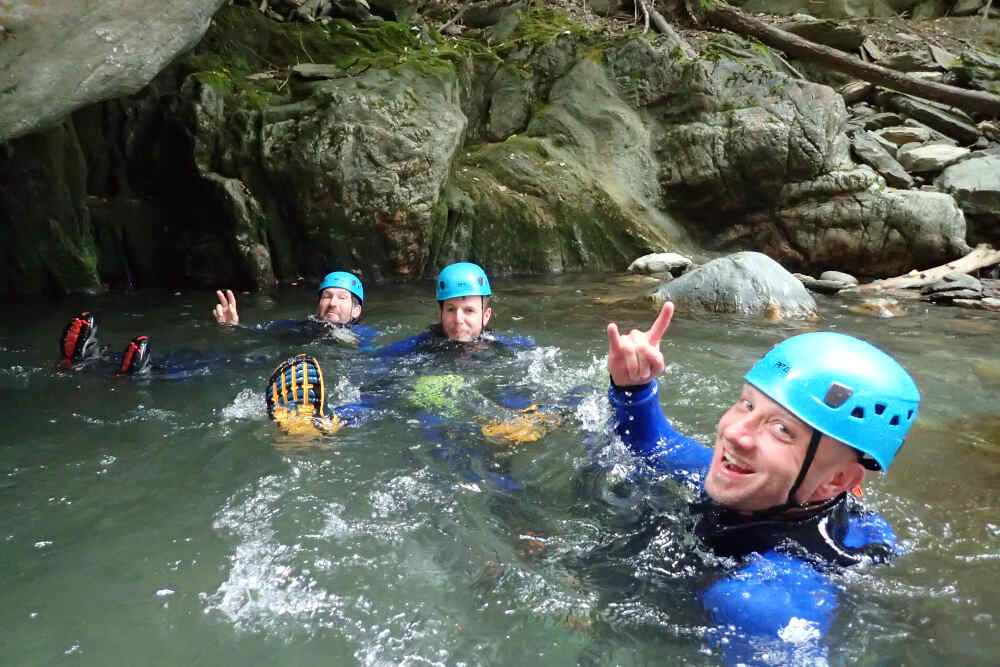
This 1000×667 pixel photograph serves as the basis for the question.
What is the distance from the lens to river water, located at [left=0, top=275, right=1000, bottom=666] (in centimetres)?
229

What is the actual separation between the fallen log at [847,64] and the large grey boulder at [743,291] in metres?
9.09

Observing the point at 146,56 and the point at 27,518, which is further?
the point at 146,56

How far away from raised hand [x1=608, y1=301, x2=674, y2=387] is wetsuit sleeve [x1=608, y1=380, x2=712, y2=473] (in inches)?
3.7

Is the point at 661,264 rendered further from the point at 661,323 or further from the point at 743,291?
the point at 661,323

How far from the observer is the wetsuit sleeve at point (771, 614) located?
2225 mm

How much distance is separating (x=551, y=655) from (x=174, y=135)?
9.55 metres

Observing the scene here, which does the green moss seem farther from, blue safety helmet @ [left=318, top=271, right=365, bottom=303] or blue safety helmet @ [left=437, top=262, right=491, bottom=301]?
blue safety helmet @ [left=437, top=262, right=491, bottom=301]

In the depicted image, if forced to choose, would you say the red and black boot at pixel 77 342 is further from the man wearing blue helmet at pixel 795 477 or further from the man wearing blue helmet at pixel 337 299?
the man wearing blue helmet at pixel 795 477

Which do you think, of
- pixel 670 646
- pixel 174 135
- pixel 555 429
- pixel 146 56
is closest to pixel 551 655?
pixel 670 646

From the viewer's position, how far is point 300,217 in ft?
30.9

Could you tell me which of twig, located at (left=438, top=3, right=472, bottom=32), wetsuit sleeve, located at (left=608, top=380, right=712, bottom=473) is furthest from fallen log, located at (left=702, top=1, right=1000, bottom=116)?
wetsuit sleeve, located at (left=608, top=380, right=712, bottom=473)

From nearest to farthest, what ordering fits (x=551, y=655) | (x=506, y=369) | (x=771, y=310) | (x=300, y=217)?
(x=551, y=655)
(x=506, y=369)
(x=771, y=310)
(x=300, y=217)

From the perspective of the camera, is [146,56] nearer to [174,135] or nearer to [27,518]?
[27,518]

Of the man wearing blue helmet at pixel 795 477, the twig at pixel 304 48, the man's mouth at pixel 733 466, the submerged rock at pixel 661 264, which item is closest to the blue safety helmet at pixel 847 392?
the man wearing blue helmet at pixel 795 477
